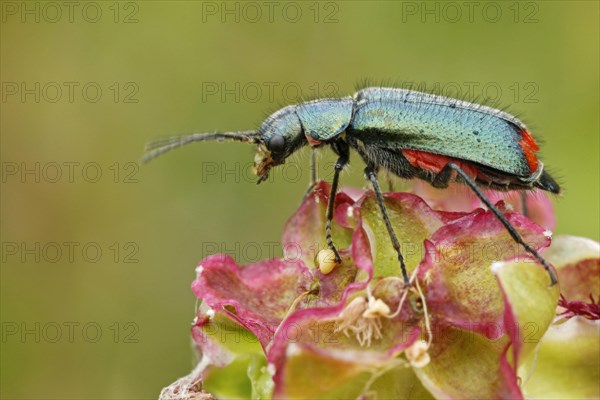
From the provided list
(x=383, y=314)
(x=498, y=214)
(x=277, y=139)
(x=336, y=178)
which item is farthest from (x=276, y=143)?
(x=383, y=314)

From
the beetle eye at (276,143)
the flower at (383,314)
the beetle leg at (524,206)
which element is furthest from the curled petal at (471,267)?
the beetle eye at (276,143)

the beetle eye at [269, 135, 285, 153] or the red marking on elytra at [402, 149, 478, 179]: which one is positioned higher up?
the beetle eye at [269, 135, 285, 153]

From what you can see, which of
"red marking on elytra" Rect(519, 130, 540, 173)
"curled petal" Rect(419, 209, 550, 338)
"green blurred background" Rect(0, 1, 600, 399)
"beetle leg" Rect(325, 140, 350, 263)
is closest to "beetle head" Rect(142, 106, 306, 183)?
"beetle leg" Rect(325, 140, 350, 263)

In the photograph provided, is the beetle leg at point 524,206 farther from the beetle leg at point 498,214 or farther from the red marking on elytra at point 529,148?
the beetle leg at point 498,214

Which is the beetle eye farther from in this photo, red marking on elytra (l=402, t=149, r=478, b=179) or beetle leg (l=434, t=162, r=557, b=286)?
beetle leg (l=434, t=162, r=557, b=286)

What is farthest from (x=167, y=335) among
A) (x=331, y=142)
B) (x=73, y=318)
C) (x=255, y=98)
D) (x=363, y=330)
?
(x=363, y=330)

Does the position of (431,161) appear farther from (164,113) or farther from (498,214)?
(164,113)
